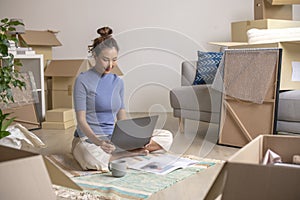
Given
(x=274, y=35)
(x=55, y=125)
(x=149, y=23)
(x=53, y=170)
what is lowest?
(x=55, y=125)

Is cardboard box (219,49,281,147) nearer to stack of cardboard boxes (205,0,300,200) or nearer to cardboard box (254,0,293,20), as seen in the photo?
cardboard box (254,0,293,20)

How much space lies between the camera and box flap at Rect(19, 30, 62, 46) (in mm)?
3555

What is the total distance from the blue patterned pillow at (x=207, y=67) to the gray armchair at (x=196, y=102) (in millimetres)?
62

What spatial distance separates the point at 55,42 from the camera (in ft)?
12.6

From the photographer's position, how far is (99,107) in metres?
2.24

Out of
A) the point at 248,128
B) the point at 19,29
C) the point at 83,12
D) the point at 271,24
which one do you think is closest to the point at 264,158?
the point at 248,128

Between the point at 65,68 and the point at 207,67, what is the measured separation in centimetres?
129

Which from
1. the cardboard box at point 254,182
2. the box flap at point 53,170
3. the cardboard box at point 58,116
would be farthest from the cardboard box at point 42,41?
the cardboard box at point 254,182

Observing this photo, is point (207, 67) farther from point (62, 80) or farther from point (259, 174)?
point (259, 174)

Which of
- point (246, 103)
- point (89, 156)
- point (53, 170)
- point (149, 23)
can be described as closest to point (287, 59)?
point (246, 103)

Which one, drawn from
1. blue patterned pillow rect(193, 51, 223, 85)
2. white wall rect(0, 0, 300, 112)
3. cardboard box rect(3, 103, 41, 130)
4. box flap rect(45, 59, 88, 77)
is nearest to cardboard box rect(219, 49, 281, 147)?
blue patterned pillow rect(193, 51, 223, 85)

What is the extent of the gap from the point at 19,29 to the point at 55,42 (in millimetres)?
531

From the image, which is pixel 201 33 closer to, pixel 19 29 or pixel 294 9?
pixel 294 9

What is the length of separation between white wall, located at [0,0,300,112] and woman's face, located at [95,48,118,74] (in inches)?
63.8
